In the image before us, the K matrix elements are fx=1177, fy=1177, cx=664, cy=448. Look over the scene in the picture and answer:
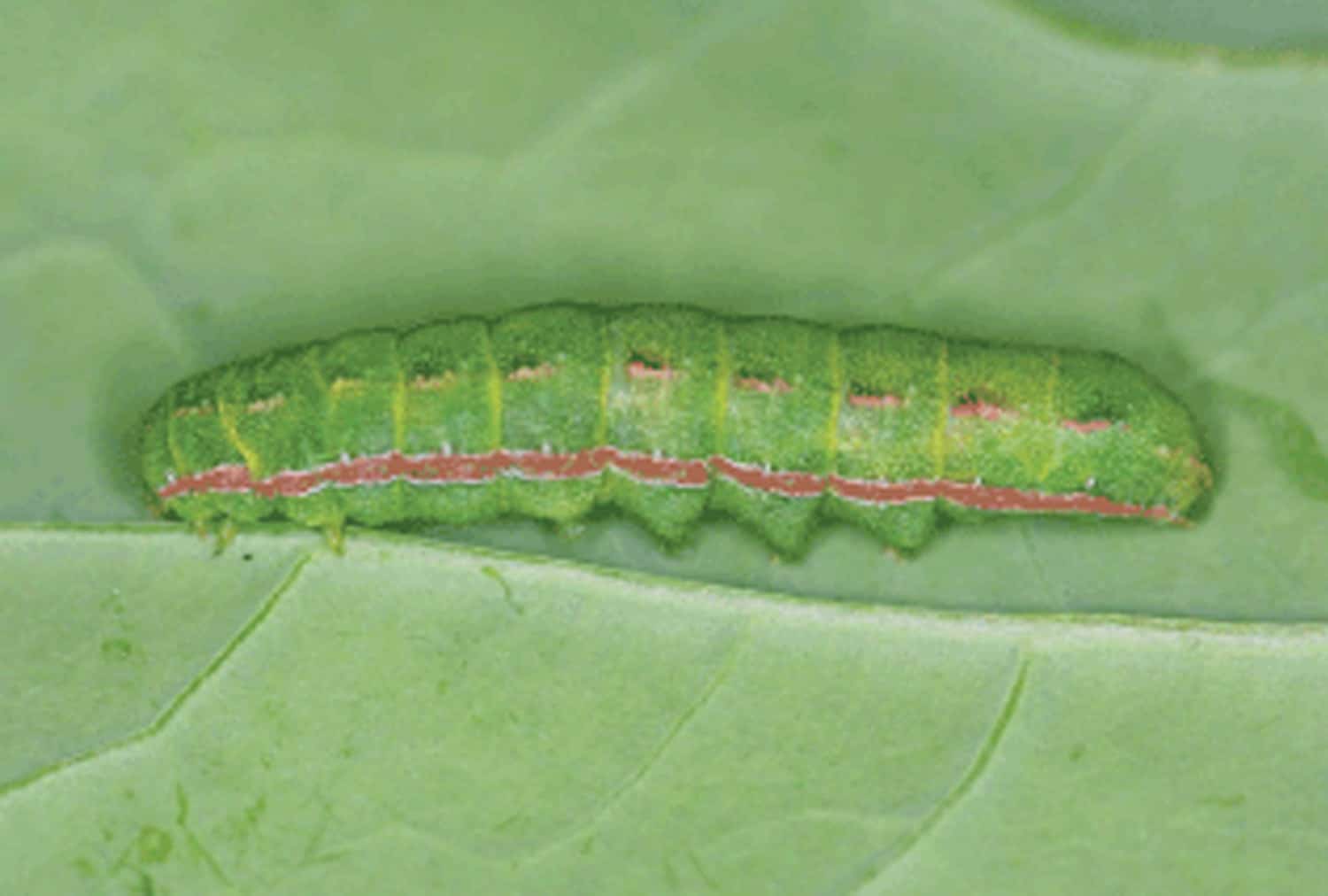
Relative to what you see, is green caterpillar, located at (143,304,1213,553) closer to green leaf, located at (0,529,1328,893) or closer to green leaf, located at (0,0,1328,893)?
green leaf, located at (0,0,1328,893)

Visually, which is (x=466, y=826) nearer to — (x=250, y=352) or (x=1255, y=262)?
(x=250, y=352)

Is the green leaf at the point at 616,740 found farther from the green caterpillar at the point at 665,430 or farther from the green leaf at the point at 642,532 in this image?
the green caterpillar at the point at 665,430

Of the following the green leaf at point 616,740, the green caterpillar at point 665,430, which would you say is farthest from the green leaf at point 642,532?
the green caterpillar at point 665,430

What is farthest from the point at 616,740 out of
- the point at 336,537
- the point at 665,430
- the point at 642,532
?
the point at 336,537

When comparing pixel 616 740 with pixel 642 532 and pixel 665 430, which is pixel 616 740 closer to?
pixel 642 532

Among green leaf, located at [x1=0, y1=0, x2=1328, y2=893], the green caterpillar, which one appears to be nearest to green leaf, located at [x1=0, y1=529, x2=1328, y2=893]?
green leaf, located at [x1=0, y1=0, x2=1328, y2=893]

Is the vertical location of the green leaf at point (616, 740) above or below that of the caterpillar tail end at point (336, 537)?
below
